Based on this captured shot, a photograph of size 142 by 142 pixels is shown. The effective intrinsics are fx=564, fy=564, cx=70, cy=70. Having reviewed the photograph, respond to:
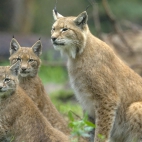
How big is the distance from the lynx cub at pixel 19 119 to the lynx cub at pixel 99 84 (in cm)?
84

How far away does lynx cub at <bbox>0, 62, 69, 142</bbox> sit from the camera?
7742 millimetres

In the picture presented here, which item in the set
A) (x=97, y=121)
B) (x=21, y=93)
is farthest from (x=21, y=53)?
(x=97, y=121)

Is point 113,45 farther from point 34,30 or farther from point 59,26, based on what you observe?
point 34,30

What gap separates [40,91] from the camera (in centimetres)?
913

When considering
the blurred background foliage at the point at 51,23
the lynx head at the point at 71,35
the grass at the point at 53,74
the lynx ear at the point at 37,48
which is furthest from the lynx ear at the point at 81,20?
the grass at the point at 53,74

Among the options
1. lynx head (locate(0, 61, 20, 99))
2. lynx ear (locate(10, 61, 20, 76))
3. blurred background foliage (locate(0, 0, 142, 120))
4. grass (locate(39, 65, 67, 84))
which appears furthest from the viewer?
grass (locate(39, 65, 67, 84))

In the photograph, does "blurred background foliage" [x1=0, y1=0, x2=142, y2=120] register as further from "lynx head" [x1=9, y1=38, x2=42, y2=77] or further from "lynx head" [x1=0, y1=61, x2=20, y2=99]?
"lynx head" [x1=0, y1=61, x2=20, y2=99]

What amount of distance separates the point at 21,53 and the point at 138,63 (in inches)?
248

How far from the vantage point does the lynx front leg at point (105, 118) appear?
8.40 metres

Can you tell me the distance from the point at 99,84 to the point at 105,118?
0.52 metres

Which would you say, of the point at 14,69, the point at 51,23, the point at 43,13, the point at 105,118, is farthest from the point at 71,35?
the point at 43,13

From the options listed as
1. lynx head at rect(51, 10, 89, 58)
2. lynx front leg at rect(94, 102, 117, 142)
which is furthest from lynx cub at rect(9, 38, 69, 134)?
lynx head at rect(51, 10, 89, 58)

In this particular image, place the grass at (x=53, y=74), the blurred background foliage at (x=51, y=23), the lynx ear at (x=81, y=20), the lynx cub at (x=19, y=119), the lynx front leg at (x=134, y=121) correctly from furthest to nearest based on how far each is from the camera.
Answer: the grass at (x=53, y=74), the blurred background foliage at (x=51, y=23), the lynx ear at (x=81, y=20), the lynx front leg at (x=134, y=121), the lynx cub at (x=19, y=119)

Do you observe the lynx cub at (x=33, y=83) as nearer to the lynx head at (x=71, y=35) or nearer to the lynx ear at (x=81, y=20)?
the lynx head at (x=71, y=35)
